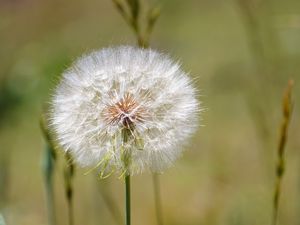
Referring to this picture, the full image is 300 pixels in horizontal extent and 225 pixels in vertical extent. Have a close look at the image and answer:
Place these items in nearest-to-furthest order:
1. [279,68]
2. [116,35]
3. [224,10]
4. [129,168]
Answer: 1. [129,168]
2. [279,68]
3. [116,35]
4. [224,10]

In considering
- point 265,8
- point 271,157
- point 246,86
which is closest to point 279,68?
point 246,86

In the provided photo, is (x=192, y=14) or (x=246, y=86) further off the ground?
(x=192, y=14)

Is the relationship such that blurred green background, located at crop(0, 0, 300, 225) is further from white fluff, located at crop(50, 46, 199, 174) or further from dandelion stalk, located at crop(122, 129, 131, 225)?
dandelion stalk, located at crop(122, 129, 131, 225)

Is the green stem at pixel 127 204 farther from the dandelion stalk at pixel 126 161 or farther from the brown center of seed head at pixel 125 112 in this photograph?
the brown center of seed head at pixel 125 112

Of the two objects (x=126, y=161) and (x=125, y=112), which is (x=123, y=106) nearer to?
(x=125, y=112)

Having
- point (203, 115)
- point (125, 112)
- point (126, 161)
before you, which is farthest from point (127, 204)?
point (203, 115)

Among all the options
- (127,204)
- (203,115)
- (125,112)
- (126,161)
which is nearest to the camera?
(127,204)

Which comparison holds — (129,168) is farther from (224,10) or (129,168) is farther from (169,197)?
(224,10)
